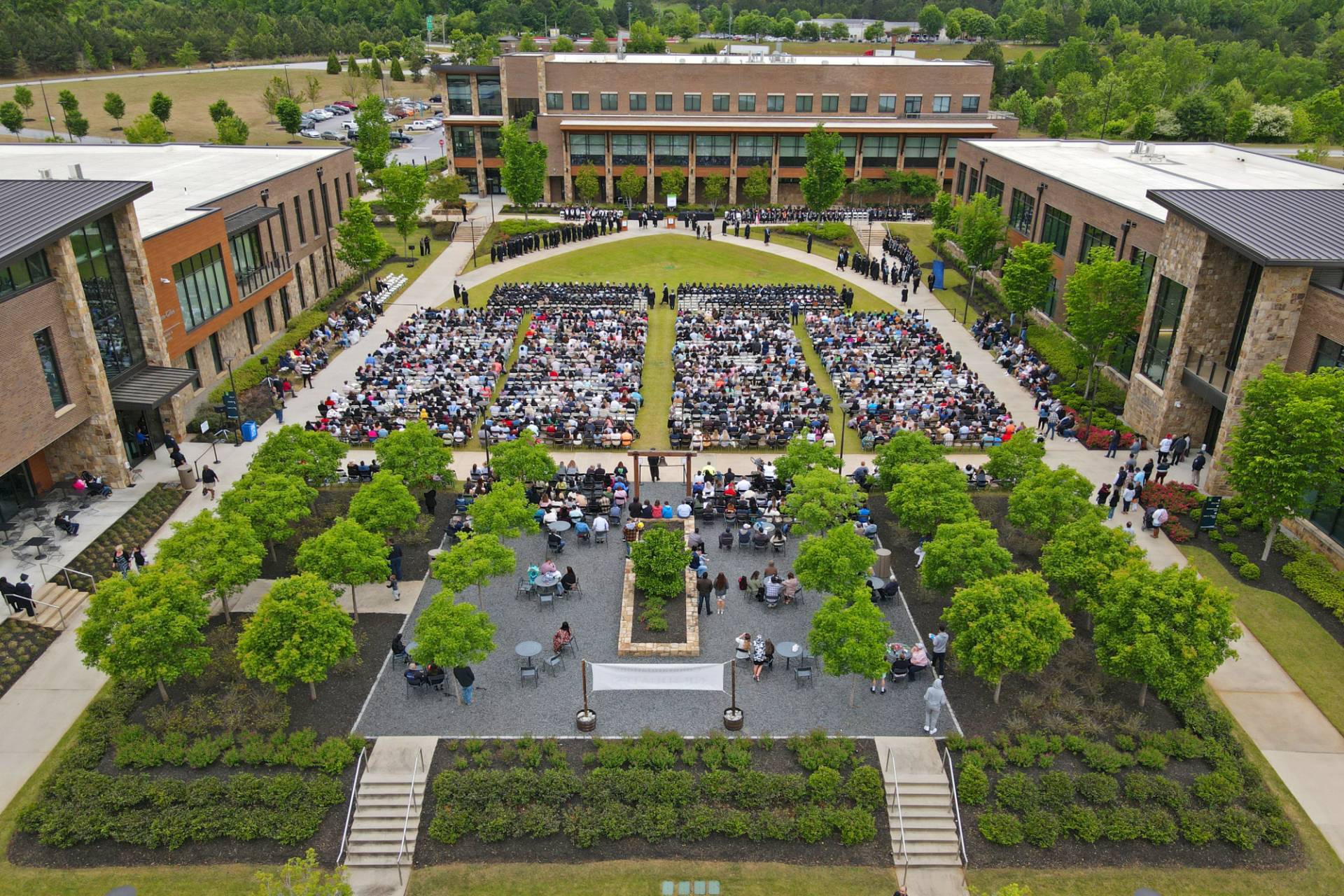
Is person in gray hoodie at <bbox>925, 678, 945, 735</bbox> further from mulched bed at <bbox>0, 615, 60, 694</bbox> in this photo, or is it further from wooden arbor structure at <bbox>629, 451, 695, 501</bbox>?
mulched bed at <bbox>0, 615, 60, 694</bbox>

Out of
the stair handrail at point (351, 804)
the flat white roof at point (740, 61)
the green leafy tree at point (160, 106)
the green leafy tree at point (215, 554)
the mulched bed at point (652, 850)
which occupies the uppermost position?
the flat white roof at point (740, 61)

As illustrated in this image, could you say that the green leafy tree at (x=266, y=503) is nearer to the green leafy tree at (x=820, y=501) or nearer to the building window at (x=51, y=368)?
the building window at (x=51, y=368)

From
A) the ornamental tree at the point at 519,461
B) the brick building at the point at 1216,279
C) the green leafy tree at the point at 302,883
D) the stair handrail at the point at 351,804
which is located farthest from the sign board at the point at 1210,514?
the green leafy tree at the point at 302,883

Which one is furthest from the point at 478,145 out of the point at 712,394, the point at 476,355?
the point at 712,394

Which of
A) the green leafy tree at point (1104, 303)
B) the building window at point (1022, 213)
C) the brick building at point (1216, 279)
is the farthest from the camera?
the building window at point (1022, 213)

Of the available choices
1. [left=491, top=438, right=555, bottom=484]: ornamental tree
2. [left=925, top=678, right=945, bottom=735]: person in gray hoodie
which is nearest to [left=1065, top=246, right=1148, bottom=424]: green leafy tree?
[left=925, top=678, right=945, bottom=735]: person in gray hoodie

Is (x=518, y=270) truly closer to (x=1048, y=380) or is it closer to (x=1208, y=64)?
(x=1048, y=380)
